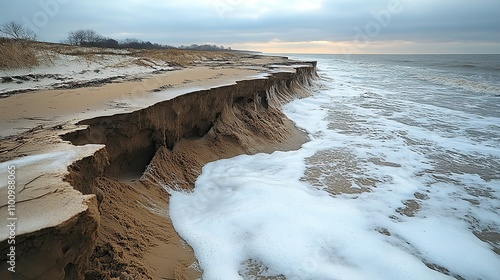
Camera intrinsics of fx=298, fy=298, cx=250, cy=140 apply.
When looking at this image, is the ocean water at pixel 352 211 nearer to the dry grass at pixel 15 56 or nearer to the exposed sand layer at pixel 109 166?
the exposed sand layer at pixel 109 166

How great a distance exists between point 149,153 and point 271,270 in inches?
98.9

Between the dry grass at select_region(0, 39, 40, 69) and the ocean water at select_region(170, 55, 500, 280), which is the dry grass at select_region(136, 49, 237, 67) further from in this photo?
the ocean water at select_region(170, 55, 500, 280)

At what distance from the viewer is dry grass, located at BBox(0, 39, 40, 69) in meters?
7.36

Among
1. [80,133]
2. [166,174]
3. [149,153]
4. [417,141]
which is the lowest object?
[417,141]

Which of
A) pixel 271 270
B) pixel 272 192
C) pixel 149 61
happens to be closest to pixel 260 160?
pixel 272 192

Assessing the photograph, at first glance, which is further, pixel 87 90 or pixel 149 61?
pixel 149 61

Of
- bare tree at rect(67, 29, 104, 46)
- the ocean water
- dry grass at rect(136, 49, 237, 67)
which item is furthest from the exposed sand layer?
bare tree at rect(67, 29, 104, 46)

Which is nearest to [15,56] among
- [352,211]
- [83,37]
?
[352,211]

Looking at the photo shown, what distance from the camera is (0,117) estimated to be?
349 centimetres

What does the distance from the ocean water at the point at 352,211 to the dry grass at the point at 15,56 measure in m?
6.10

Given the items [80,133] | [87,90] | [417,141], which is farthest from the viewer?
[417,141]

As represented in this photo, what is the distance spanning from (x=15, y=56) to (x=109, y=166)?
21.0 feet

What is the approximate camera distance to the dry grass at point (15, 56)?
290 inches

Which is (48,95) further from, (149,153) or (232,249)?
(232,249)
